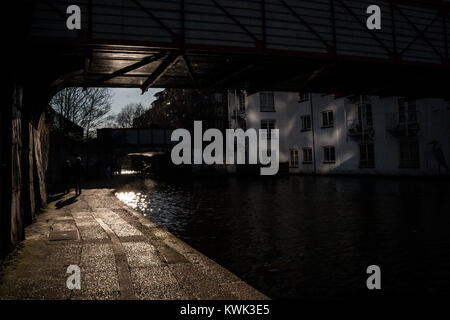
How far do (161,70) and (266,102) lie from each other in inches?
1202

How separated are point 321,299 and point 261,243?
2922 mm

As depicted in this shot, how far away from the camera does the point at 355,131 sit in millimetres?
29422

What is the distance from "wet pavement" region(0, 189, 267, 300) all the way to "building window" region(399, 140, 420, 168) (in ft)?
76.3

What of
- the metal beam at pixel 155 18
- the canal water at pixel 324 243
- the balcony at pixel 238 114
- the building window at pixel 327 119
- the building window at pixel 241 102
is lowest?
the canal water at pixel 324 243

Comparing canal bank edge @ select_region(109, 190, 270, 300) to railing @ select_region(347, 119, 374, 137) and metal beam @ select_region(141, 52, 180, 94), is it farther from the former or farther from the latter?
railing @ select_region(347, 119, 374, 137)

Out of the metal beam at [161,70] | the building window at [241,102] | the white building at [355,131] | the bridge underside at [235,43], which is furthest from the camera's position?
the building window at [241,102]

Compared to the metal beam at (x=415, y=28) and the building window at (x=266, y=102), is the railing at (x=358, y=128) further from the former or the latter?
the metal beam at (x=415, y=28)

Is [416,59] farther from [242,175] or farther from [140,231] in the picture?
[242,175]

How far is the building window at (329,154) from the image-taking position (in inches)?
1275

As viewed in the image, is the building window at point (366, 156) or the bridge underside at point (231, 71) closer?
the bridge underside at point (231, 71)

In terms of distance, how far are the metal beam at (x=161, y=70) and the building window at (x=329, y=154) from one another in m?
24.0

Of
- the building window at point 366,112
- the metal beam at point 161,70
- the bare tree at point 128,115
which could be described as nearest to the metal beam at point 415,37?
the metal beam at point 161,70

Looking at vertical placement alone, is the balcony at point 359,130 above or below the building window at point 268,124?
below

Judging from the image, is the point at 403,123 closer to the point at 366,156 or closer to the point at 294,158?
the point at 366,156
